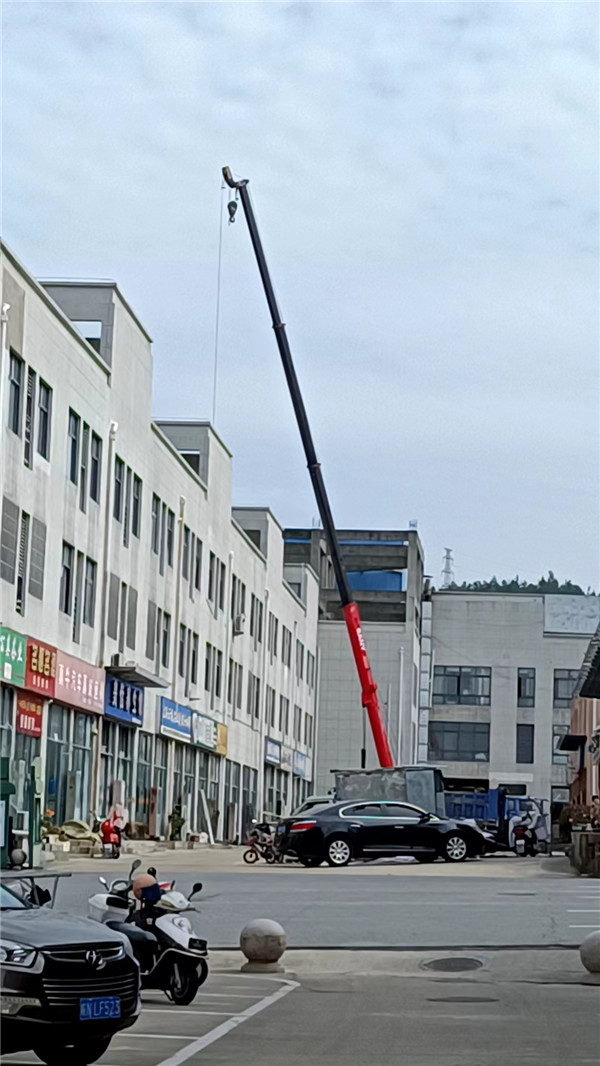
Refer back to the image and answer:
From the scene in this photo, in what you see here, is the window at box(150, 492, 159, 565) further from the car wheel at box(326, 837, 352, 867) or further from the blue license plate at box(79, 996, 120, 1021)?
the blue license plate at box(79, 996, 120, 1021)

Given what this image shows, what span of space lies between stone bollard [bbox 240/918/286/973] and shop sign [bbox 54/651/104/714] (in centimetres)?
2460

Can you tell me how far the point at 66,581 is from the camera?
45.1 m

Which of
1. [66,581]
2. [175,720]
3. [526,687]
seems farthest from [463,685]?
[66,581]

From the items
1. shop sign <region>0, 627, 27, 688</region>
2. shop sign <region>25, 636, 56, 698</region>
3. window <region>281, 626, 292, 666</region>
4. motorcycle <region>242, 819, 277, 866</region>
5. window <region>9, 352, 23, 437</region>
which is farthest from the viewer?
window <region>281, 626, 292, 666</region>

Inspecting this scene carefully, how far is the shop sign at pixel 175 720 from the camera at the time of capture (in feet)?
189

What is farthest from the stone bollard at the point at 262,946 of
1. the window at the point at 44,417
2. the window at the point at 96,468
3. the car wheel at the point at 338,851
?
the window at the point at 96,468

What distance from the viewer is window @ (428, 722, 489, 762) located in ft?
349

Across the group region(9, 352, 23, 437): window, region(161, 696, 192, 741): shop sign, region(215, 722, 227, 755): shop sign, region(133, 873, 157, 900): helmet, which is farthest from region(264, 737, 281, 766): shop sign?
region(133, 873, 157, 900): helmet

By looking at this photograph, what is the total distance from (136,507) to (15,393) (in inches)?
541

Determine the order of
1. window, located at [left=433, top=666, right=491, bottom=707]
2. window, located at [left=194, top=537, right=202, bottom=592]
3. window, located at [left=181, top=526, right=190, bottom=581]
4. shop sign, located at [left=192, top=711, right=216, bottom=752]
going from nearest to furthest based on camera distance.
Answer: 1. window, located at [left=181, top=526, right=190, bottom=581]
2. shop sign, located at [left=192, top=711, right=216, bottom=752]
3. window, located at [left=194, top=537, right=202, bottom=592]
4. window, located at [left=433, top=666, right=491, bottom=707]

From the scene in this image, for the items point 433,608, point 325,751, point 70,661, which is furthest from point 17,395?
point 433,608

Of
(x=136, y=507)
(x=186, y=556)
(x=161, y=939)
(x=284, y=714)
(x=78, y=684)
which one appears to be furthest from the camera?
(x=284, y=714)

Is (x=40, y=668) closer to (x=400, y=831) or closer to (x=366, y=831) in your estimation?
(x=366, y=831)

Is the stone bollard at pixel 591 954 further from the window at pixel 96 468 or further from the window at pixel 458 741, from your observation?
the window at pixel 458 741
